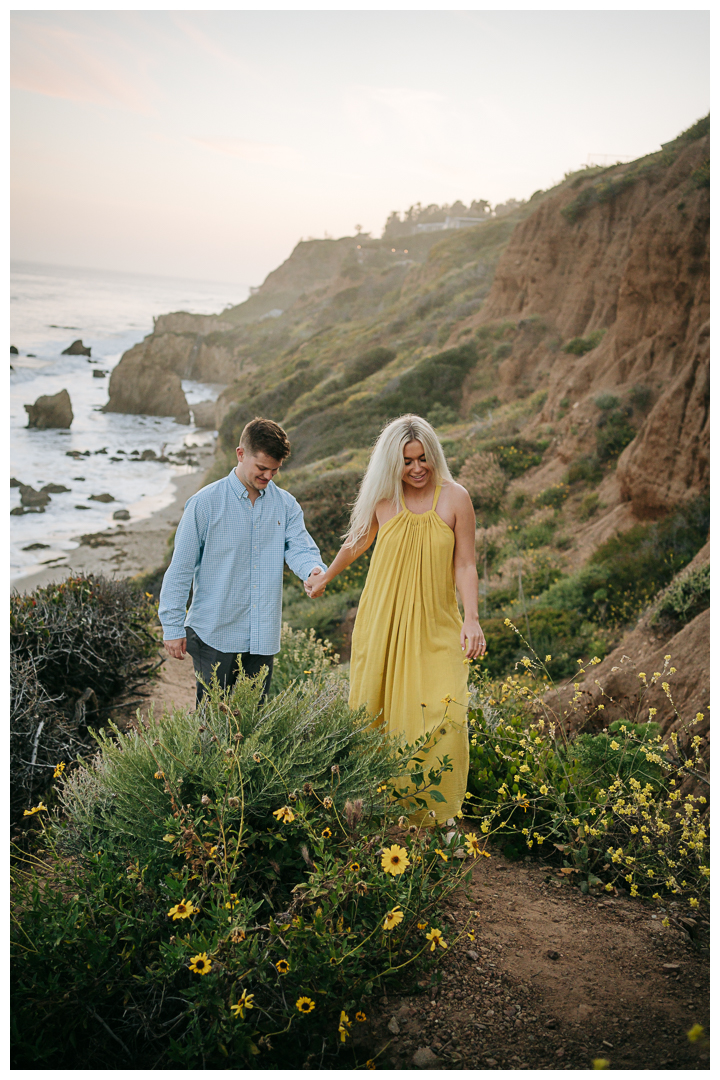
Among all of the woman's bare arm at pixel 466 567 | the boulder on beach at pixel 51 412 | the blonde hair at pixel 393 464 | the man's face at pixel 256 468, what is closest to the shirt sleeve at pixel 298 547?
the man's face at pixel 256 468

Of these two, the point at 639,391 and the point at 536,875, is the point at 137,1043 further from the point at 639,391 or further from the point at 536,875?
the point at 639,391

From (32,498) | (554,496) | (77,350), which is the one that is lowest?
(32,498)

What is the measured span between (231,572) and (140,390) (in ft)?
149

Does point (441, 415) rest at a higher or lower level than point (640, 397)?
higher

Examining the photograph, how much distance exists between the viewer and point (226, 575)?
3.48 meters

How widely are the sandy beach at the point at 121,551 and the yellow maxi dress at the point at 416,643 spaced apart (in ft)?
49.7

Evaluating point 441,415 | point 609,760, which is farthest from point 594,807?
point 441,415

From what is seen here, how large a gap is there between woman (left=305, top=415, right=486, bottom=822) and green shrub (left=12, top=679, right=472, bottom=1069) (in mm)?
603

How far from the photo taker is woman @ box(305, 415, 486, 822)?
3.13 meters

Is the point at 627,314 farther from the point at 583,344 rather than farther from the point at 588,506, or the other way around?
the point at 583,344

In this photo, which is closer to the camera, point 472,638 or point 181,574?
point 472,638

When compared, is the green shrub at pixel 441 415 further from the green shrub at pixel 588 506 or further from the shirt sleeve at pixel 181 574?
the shirt sleeve at pixel 181 574

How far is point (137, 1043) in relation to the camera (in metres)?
2.01
